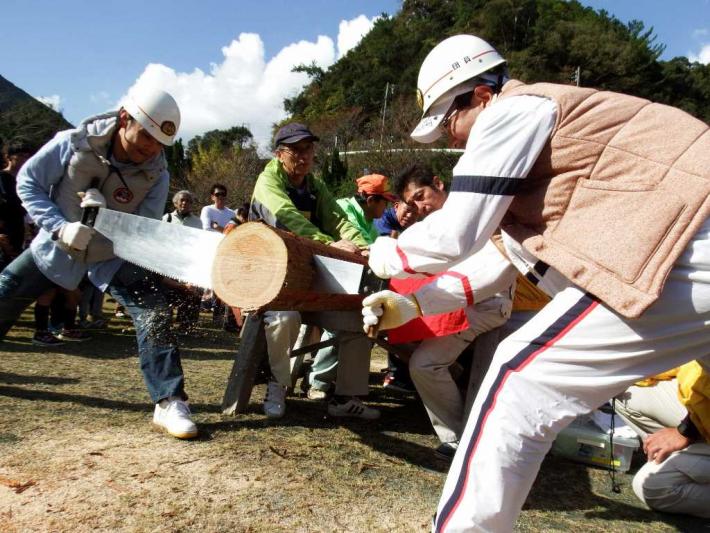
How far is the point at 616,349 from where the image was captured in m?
1.75

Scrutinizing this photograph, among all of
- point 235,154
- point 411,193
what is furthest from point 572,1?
point 411,193

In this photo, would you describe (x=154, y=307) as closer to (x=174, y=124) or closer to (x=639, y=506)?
(x=174, y=124)

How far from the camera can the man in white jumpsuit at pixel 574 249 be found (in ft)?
5.58

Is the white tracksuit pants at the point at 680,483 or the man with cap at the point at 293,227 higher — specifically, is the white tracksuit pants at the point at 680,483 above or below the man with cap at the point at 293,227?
below

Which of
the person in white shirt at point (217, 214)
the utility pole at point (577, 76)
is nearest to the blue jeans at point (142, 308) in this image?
the person in white shirt at point (217, 214)

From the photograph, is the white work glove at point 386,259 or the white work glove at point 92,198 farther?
the white work glove at point 92,198

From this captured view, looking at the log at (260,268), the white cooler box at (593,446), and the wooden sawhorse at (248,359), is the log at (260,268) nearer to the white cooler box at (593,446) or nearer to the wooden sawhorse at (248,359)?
the wooden sawhorse at (248,359)

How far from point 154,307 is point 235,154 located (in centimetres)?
3118

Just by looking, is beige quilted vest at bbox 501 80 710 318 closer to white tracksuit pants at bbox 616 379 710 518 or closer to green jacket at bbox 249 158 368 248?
A: white tracksuit pants at bbox 616 379 710 518

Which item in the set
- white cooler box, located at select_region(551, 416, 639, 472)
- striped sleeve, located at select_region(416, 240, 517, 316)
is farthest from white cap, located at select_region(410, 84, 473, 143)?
white cooler box, located at select_region(551, 416, 639, 472)

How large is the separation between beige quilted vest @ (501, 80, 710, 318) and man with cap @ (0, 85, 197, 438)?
7.38ft

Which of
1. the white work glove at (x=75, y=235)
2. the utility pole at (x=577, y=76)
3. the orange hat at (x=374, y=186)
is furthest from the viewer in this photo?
the utility pole at (x=577, y=76)

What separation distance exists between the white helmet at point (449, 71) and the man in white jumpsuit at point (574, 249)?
0.35 metres

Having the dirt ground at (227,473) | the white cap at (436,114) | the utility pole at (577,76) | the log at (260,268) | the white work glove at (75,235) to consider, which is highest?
the utility pole at (577,76)
